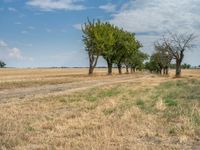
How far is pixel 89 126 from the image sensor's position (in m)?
13.1

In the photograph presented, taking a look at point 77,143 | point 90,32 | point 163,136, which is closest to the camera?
point 77,143

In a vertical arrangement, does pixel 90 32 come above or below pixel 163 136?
above

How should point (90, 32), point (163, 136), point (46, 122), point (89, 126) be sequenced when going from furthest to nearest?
point (90, 32), point (46, 122), point (89, 126), point (163, 136)

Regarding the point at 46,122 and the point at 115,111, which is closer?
the point at 46,122

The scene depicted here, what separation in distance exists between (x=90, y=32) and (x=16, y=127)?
74.2 metres

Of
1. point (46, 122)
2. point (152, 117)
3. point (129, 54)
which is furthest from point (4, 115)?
point (129, 54)

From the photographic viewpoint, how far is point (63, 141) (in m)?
10.8

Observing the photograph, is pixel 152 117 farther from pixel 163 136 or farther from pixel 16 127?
pixel 16 127

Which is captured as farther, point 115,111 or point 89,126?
point 115,111

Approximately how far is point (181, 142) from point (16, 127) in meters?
5.32

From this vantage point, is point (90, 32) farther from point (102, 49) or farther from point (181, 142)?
point (181, 142)

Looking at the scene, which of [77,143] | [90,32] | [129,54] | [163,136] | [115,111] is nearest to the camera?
[77,143]

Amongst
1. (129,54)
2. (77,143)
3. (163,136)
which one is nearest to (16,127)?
(77,143)

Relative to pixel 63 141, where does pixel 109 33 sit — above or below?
above
